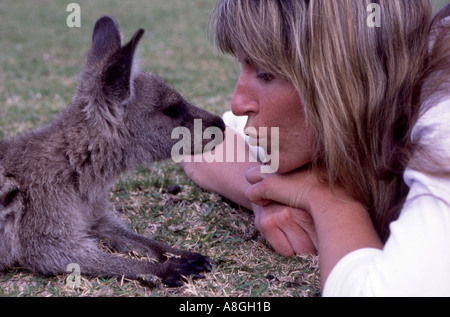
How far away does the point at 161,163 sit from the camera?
377 centimetres

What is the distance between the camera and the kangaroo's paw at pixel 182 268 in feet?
7.58

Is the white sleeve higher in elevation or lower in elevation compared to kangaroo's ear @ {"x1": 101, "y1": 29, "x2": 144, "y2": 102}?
lower

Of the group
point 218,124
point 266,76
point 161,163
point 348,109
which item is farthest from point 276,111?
point 161,163

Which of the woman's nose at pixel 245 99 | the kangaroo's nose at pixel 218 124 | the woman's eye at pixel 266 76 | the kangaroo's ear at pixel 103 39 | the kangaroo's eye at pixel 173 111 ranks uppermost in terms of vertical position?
the kangaroo's ear at pixel 103 39

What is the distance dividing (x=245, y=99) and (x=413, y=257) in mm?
1018

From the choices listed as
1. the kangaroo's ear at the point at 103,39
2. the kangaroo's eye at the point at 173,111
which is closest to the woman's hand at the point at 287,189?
the kangaroo's eye at the point at 173,111

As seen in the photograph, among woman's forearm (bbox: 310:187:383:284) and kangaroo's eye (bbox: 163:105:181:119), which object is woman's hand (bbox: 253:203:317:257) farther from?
kangaroo's eye (bbox: 163:105:181:119)

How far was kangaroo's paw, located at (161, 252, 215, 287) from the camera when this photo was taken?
7.58ft

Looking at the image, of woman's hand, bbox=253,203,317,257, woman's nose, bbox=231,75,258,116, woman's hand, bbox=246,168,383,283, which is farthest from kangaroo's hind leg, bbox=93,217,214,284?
woman's nose, bbox=231,75,258,116

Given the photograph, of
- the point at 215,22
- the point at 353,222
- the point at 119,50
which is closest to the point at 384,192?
the point at 353,222

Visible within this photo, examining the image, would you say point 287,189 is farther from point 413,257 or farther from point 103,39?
point 103,39

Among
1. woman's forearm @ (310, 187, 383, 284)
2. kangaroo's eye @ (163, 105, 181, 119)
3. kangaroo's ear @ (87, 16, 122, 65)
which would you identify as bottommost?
woman's forearm @ (310, 187, 383, 284)

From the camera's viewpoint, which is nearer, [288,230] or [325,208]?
[325,208]

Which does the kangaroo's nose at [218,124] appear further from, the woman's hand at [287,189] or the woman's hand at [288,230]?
the woman's hand at [288,230]
